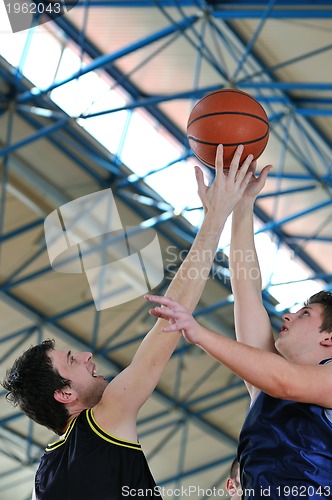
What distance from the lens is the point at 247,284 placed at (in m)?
4.12

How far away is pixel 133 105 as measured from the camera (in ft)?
40.2

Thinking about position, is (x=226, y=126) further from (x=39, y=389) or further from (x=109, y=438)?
(x=109, y=438)

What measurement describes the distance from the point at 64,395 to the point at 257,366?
39.5 inches

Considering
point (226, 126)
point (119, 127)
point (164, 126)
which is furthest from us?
point (164, 126)

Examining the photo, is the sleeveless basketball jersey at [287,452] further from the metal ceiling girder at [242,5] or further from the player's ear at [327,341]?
the metal ceiling girder at [242,5]

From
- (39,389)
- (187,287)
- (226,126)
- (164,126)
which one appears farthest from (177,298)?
(164,126)

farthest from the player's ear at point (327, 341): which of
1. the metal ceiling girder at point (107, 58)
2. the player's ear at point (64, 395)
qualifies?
the metal ceiling girder at point (107, 58)

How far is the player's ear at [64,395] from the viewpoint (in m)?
3.86

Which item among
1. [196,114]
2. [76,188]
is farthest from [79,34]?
[196,114]

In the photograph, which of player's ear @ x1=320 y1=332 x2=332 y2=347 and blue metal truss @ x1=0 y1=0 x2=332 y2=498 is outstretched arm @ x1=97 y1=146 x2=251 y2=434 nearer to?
player's ear @ x1=320 y1=332 x2=332 y2=347

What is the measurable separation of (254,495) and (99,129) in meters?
10.7

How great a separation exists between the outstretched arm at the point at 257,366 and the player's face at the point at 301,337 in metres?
0.28

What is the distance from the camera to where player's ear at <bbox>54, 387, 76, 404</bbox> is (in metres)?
3.86

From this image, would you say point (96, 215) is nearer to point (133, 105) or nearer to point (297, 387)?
point (133, 105)
